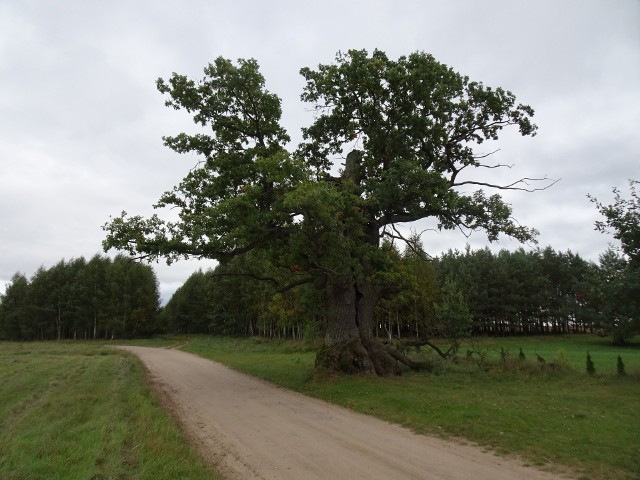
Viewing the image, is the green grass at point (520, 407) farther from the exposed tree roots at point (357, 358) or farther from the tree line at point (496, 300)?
the tree line at point (496, 300)

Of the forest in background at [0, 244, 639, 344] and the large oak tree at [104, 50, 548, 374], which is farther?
the forest in background at [0, 244, 639, 344]

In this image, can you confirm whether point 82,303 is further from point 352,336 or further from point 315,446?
point 315,446

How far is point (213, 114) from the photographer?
58.4ft

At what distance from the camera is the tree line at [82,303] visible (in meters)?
70.8

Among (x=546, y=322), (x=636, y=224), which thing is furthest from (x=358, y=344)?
(x=546, y=322)

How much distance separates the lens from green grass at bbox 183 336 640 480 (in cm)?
741

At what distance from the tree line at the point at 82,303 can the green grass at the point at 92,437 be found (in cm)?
6057

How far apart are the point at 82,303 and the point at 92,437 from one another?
73631 millimetres

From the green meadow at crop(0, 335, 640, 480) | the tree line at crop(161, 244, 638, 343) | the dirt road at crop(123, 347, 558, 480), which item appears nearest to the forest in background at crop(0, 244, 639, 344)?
the tree line at crop(161, 244, 638, 343)

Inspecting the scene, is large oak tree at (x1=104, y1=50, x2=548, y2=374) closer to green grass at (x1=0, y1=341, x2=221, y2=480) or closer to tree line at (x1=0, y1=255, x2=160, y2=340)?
green grass at (x1=0, y1=341, x2=221, y2=480)

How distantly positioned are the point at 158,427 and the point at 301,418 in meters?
3.35

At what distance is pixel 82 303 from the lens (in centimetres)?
7156

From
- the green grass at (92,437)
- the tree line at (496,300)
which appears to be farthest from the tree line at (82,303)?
the green grass at (92,437)

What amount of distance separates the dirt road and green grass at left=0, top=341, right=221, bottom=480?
65 cm
